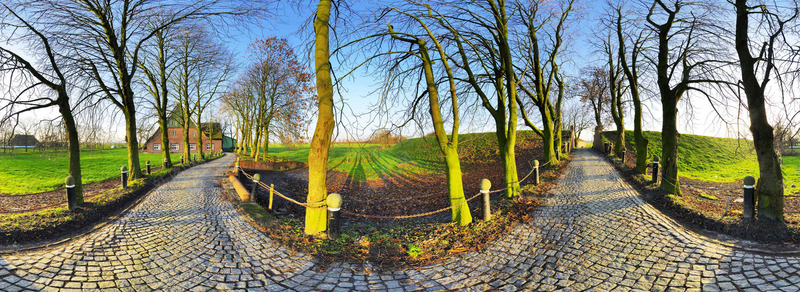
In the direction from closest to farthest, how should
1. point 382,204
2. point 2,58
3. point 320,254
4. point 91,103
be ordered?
point 320,254 < point 2,58 < point 91,103 < point 382,204

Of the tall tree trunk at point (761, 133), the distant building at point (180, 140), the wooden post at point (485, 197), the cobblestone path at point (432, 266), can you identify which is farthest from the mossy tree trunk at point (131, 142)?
the distant building at point (180, 140)

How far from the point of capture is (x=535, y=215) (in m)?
A: 6.05

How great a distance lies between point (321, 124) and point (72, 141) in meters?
6.75

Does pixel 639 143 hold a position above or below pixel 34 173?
above

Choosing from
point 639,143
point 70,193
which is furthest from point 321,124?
point 639,143

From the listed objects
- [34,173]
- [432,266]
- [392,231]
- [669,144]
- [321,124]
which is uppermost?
[321,124]

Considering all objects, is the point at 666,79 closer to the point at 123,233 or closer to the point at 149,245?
the point at 149,245

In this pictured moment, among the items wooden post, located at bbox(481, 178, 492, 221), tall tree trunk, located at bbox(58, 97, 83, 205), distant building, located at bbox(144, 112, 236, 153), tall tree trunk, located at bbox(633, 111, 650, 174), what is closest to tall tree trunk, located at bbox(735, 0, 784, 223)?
wooden post, located at bbox(481, 178, 492, 221)

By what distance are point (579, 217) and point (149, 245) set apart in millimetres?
7654

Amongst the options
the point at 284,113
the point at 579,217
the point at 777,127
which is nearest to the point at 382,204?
the point at 579,217

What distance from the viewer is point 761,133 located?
16.7 feet

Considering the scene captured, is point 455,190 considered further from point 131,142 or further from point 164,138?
point 164,138

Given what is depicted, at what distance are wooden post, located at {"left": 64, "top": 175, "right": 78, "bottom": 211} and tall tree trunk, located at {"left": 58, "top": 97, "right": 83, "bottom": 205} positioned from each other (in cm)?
40

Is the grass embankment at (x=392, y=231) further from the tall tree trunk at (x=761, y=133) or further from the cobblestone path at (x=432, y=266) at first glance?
the tall tree trunk at (x=761, y=133)
